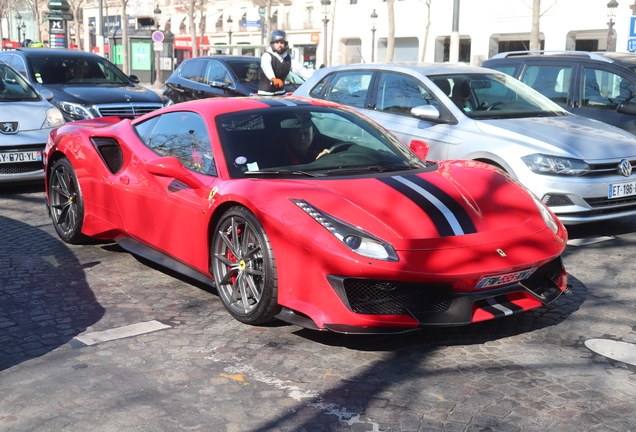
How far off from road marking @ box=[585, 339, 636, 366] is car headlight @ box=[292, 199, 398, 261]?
125cm

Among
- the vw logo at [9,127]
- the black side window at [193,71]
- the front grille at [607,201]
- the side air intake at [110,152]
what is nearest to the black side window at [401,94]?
the front grille at [607,201]

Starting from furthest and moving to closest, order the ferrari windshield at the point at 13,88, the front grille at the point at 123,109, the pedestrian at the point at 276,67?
the front grille at the point at 123,109, the pedestrian at the point at 276,67, the ferrari windshield at the point at 13,88

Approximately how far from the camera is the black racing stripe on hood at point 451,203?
399 centimetres

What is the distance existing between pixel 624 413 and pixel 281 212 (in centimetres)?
190

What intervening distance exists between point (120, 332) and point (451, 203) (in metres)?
1.98

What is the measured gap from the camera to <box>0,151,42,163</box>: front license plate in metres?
8.42

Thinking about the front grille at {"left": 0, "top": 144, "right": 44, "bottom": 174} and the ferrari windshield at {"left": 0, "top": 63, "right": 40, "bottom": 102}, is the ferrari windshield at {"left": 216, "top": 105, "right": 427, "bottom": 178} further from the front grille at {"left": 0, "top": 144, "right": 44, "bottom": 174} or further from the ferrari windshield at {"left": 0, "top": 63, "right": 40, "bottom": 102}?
the ferrari windshield at {"left": 0, "top": 63, "right": 40, "bottom": 102}

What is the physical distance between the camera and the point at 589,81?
869cm

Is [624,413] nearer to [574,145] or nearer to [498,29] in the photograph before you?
[574,145]

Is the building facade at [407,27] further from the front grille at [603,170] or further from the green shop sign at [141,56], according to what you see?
the front grille at [603,170]

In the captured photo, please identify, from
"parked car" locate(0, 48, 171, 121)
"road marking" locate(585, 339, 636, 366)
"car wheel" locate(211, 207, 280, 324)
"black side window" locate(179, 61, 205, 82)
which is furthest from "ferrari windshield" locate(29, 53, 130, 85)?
"road marking" locate(585, 339, 636, 366)

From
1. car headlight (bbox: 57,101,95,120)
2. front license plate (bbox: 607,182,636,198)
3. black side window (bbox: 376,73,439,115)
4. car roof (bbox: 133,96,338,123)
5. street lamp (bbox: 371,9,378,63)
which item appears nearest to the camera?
Answer: car roof (bbox: 133,96,338,123)

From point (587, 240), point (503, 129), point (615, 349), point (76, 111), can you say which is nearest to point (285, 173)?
point (615, 349)

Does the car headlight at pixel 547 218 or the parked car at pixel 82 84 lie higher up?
the parked car at pixel 82 84
